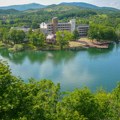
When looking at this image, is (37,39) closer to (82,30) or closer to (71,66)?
(71,66)

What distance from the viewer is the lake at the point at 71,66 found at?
24.2 meters

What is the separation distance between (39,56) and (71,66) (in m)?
7.52

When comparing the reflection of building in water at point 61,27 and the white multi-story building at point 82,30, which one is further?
the white multi-story building at point 82,30

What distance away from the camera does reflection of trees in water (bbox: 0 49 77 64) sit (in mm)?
35666

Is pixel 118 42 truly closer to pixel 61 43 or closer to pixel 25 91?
pixel 61 43

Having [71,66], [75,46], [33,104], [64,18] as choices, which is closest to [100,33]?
[75,46]

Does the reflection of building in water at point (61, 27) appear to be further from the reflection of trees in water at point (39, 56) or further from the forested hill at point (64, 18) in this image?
the reflection of trees in water at point (39, 56)

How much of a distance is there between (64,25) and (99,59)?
22.3 m

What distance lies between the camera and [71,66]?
104 ft

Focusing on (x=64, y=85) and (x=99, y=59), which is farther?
(x=99, y=59)

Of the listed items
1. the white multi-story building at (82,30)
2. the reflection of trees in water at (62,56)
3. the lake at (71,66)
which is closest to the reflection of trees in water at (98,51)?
the lake at (71,66)

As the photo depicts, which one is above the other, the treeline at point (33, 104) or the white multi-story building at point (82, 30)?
the treeline at point (33, 104)

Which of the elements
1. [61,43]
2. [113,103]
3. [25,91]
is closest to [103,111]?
[113,103]

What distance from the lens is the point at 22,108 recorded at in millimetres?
7020
